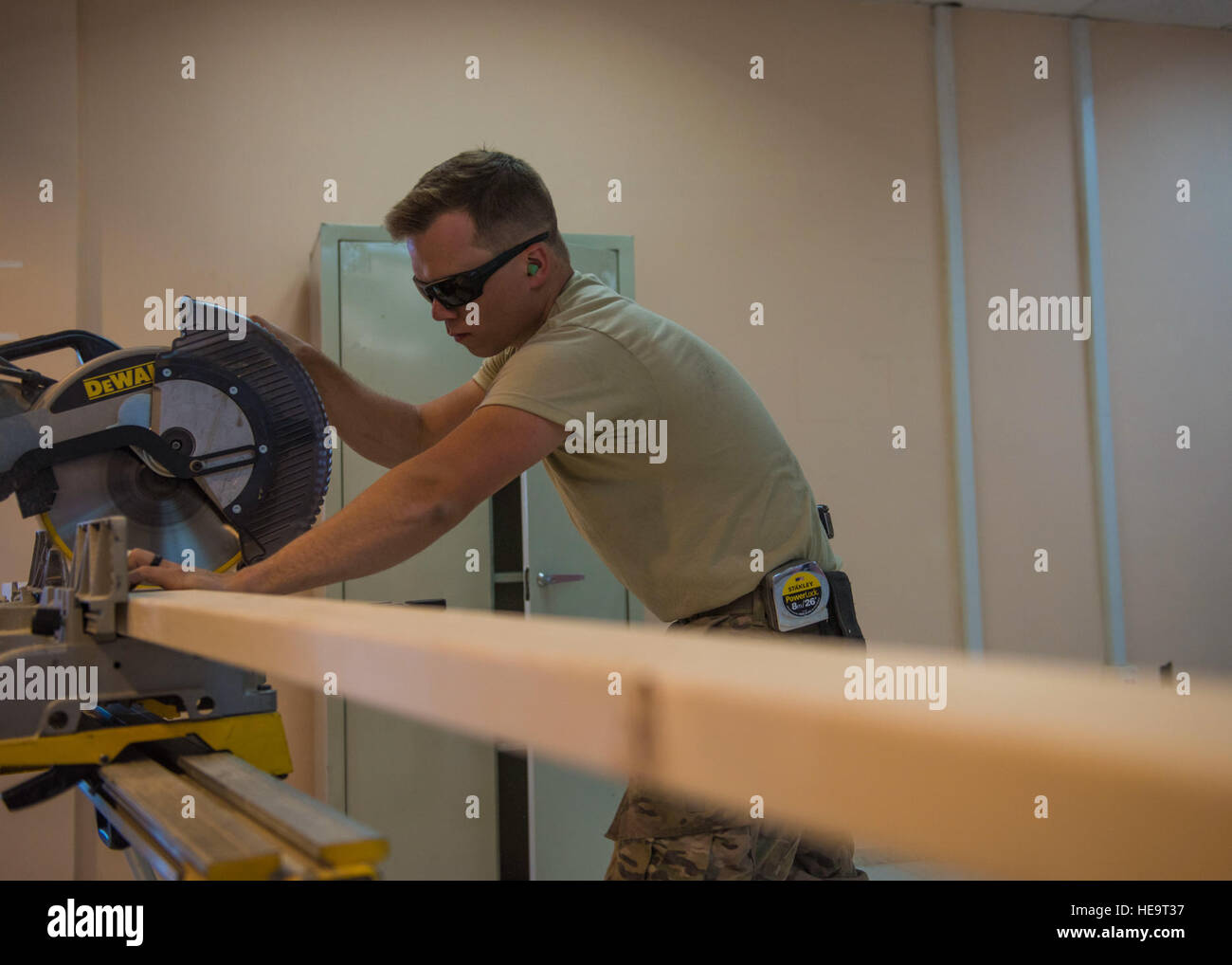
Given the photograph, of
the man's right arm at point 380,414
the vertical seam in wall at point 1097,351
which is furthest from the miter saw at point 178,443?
the vertical seam in wall at point 1097,351

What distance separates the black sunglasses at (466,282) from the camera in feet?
5.73

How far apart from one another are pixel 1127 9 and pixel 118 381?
437cm

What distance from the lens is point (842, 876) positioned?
5.57 ft

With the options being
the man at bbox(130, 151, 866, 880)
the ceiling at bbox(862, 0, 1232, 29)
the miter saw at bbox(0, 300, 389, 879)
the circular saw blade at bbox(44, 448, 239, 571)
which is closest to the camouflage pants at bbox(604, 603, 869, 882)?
the man at bbox(130, 151, 866, 880)

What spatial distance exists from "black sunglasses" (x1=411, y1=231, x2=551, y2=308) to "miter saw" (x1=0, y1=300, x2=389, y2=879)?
27cm

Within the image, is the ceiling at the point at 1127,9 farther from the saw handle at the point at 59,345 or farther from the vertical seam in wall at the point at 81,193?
the saw handle at the point at 59,345

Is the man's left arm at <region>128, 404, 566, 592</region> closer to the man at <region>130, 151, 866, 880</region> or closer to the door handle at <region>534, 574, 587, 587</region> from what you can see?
the man at <region>130, 151, 866, 880</region>

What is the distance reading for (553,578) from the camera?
3.22m

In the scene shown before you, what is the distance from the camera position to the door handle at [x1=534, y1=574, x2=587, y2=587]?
10.5 ft

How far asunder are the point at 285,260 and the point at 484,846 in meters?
1.96

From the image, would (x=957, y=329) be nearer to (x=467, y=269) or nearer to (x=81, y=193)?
(x=467, y=269)

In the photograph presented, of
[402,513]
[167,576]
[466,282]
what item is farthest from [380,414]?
[167,576]
